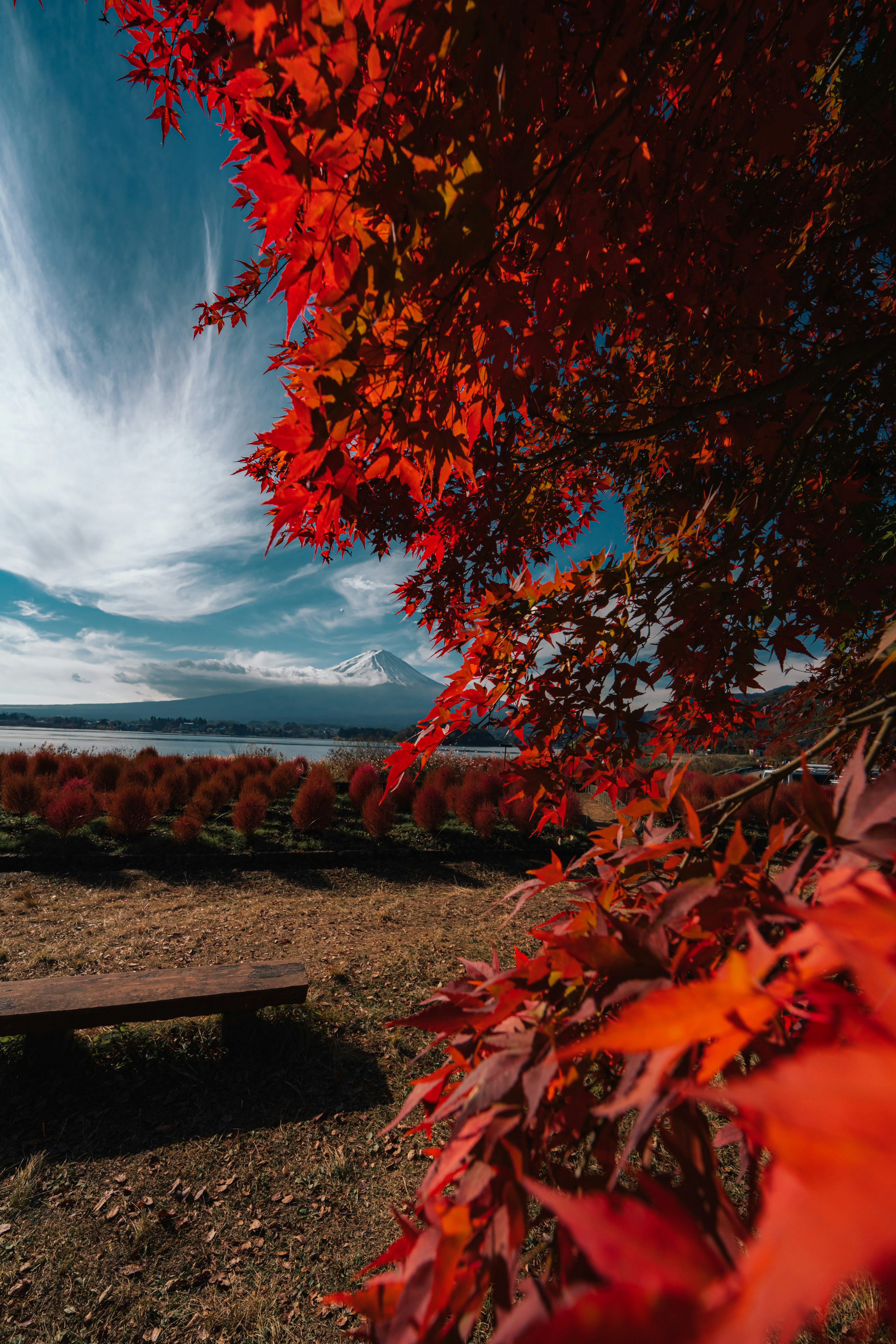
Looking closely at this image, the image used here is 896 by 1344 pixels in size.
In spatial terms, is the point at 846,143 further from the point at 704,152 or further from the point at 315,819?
the point at 315,819

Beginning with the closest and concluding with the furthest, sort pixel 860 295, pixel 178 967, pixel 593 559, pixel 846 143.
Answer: pixel 593 559 < pixel 846 143 < pixel 860 295 < pixel 178 967

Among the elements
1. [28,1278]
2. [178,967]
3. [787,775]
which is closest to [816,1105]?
[787,775]

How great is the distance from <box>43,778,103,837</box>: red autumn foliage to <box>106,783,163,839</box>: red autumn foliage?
24cm

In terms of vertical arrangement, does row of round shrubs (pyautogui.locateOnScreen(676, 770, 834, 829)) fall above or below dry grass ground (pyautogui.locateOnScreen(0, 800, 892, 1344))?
Answer: above

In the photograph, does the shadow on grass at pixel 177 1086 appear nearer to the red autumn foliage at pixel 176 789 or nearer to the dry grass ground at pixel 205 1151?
the dry grass ground at pixel 205 1151

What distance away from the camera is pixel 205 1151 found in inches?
88.6

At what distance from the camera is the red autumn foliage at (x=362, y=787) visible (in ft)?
25.5

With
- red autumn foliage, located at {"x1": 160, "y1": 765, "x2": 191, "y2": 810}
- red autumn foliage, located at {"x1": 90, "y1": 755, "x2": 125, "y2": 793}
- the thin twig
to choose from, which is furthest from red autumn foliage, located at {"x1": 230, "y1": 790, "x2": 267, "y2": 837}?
the thin twig

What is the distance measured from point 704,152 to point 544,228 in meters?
0.84

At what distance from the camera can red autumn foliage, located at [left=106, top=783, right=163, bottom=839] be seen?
5949mm

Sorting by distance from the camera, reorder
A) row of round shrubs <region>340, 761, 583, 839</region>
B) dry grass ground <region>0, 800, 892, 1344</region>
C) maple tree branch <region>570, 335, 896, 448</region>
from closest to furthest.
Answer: maple tree branch <region>570, 335, 896, 448</region>
dry grass ground <region>0, 800, 892, 1344</region>
row of round shrubs <region>340, 761, 583, 839</region>

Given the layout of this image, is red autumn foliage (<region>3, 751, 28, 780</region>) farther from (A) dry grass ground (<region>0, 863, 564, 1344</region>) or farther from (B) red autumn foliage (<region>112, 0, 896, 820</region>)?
(B) red autumn foliage (<region>112, 0, 896, 820</region>)

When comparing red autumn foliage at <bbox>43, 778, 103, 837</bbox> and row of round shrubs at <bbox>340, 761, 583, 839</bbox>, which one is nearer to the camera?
red autumn foliage at <bbox>43, 778, 103, 837</bbox>

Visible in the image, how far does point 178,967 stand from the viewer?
3723 mm
